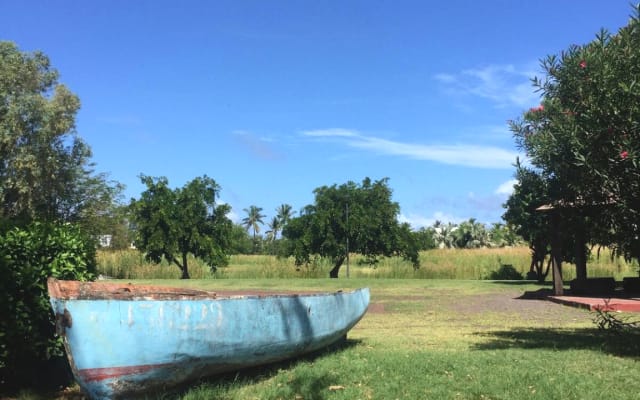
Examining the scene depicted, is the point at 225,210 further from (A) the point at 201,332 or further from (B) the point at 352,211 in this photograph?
(A) the point at 201,332

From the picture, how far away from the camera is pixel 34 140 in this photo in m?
32.2

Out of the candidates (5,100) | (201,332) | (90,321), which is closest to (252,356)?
(201,332)

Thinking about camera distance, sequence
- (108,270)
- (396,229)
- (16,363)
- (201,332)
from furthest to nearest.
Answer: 1. (108,270)
2. (396,229)
3. (16,363)
4. (201,332)

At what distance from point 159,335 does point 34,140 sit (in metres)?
30.6

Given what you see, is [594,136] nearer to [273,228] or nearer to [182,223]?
[182,223]

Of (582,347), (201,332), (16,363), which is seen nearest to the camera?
(201,332)

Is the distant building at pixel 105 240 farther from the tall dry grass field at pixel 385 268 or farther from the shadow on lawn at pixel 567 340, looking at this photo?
the shadow on lawn at pixel 567 340

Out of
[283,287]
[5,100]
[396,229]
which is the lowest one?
[283,287]

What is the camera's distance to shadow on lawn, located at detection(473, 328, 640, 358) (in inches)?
336

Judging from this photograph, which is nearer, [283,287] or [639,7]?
[639,7]

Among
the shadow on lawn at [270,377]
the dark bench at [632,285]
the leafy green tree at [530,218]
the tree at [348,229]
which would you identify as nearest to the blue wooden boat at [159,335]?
the shadow on lawn at [270,377]

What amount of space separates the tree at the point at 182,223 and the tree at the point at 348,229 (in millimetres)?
3959

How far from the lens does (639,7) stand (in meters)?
7.11

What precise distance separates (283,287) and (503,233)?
45.3m
